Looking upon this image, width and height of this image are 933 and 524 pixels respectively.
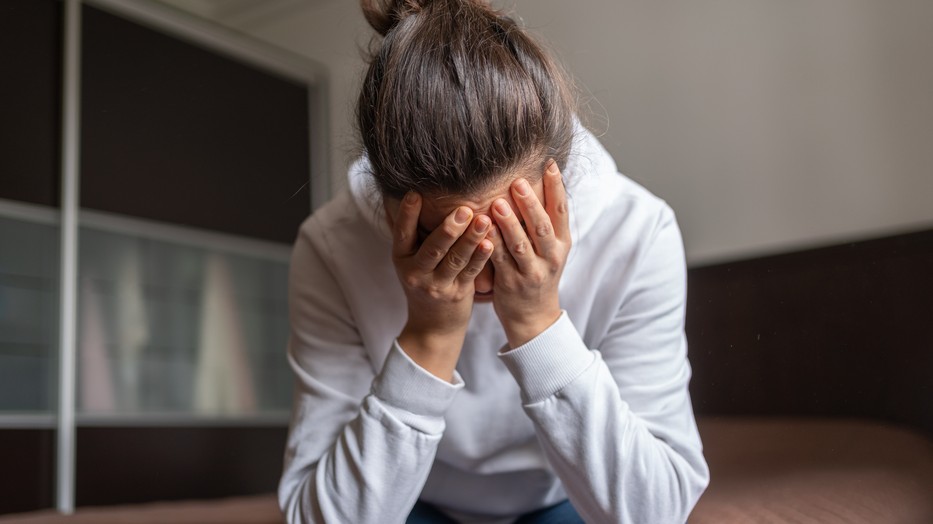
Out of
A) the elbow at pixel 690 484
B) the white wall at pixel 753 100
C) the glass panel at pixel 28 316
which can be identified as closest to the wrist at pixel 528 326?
the elbow at pixel 690 484

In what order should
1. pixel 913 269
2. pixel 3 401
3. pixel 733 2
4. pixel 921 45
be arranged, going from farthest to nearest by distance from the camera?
pixel 3 401 < pixel 733 2 < pixel 921 45 < pixel 913 269

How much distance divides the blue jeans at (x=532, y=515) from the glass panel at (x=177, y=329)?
3.07 ft

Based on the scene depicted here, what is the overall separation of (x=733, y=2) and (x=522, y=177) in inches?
24.2

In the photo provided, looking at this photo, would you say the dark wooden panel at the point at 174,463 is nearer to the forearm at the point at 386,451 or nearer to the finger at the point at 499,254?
the forearm at the point at 386,451

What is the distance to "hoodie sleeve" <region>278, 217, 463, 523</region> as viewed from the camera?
0.61 m

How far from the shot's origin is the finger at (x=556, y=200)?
0.56 meters

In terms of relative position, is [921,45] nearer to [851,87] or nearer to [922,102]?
[922,102]

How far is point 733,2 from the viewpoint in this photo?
1.04m

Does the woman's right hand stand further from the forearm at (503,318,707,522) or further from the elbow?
the elbow

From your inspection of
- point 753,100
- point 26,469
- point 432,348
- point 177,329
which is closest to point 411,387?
point 432,348

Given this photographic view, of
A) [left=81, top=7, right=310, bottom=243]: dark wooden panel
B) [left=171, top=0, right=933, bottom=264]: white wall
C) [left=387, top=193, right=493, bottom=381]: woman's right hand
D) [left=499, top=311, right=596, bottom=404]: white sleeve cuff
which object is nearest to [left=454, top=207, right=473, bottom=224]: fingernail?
[left=387, top=193, right=493, bottom=381]: woman's right hand

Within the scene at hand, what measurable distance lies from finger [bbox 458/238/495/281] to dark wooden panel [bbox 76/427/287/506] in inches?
43.7

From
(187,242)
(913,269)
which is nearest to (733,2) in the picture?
(913,269)

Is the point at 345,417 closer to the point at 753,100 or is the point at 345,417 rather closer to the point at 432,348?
the point at 432,348
